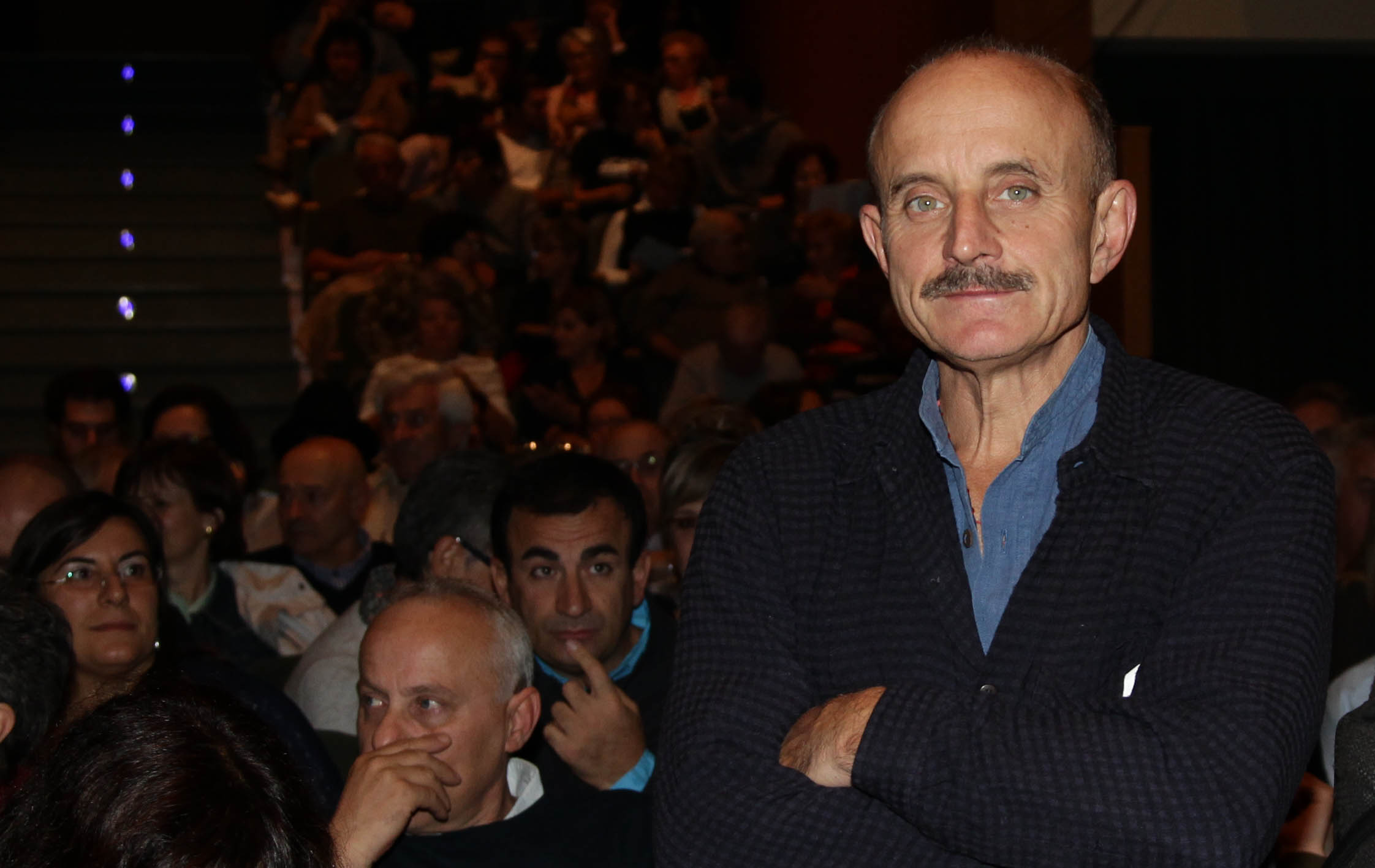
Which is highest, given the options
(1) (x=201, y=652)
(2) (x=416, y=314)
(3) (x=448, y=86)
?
(3) (x=448, y=86)

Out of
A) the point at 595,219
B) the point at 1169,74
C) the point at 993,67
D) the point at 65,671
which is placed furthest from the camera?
Answer: the point at 595,219

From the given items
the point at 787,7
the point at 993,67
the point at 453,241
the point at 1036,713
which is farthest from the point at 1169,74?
the point at 787,7

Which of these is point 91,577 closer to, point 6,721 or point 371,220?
point 6,721

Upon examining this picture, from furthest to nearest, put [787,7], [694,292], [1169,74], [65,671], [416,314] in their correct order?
[787,7] < [694,292] < [416,314] < [1169,74] < [65,671]

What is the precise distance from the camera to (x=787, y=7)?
9797 millimetres

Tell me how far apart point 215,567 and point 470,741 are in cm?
188

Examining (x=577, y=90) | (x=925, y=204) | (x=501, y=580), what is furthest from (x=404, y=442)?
(x=577, y=90)

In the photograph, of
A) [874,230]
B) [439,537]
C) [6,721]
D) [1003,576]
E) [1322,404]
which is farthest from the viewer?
[1322,404]

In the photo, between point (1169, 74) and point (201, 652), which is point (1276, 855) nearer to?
point (201, 652)

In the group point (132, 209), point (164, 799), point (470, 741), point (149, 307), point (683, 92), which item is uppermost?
point (683, 92)

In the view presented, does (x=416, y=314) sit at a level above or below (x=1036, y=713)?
above

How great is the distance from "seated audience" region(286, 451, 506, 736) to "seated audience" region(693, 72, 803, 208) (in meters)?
4.72

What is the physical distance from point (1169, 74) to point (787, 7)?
4978 mm

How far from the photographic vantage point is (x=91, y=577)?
295 centimetres
